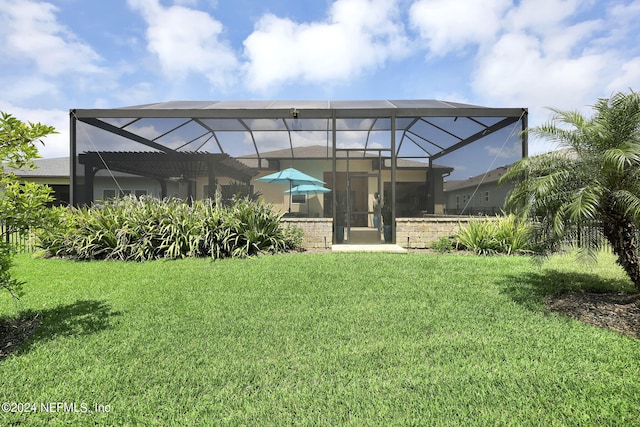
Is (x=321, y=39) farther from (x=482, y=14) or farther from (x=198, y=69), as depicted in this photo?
(x=482, y=14)

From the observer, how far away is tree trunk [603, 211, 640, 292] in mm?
4152

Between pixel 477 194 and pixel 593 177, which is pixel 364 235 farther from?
pixel 593 177

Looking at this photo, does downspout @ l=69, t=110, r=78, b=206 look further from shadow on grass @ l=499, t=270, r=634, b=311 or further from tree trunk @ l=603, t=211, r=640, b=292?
tree trunk @ l=603, t=211, r=640, b=292

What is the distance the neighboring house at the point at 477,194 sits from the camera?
8.95 meters

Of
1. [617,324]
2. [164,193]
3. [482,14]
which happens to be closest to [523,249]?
[617,324]

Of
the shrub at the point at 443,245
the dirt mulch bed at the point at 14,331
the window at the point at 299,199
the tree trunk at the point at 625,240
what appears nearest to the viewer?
the dirt mulch bed at the point at 14,331

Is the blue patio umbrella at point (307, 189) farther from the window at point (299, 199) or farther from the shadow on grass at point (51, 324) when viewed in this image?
the shadow on grass at point (51, 324)

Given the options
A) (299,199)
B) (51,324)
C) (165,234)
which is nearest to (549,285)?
(299,199)

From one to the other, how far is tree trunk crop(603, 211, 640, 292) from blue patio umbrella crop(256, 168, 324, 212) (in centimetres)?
678

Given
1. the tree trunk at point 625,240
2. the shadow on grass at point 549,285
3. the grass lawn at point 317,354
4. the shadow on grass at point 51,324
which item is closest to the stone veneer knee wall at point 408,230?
the shadow on grass at point 549,285

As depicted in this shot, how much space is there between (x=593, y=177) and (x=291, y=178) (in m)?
6.97

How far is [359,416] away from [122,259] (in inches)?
267

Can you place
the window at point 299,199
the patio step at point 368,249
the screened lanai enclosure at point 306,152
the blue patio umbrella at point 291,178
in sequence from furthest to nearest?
the window at point 299,199 → the blue patio umbrella at point 291,178 → the screened lanai enclosure at point 306,152 → the patio step at point 368,249

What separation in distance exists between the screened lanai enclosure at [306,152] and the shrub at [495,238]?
1.52m
